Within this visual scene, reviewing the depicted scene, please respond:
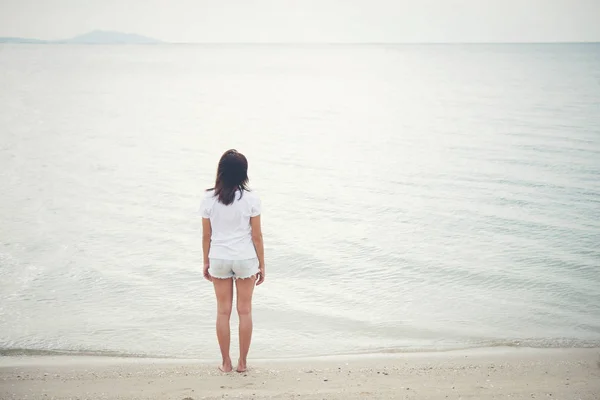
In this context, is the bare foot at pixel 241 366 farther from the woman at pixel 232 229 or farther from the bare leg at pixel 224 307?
the woman at pixel 232 229

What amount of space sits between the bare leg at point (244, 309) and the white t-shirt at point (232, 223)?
0.27 metres

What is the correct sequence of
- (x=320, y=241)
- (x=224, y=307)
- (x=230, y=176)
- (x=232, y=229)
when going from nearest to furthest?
(x=230, y=176)
(x=232, y=229)
(x=224, y=307)
(x=320, y=241)

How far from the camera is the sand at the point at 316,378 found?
17.6 ft

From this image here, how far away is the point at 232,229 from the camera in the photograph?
5406 millimetres

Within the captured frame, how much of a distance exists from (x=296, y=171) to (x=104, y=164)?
20.0 ft

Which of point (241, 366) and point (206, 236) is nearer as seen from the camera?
point (206, 236)

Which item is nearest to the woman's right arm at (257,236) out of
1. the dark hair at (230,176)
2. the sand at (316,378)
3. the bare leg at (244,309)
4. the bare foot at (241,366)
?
the bare leg at (244,309)

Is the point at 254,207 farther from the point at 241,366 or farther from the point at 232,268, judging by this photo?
the point at 241,366

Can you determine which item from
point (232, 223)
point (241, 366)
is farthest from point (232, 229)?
Answer: point (241, 366)

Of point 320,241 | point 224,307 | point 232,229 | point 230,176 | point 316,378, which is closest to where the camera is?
point 230,176

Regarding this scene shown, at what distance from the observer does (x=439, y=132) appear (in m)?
30.3

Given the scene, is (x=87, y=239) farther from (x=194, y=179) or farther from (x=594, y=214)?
(x=594, y=214)

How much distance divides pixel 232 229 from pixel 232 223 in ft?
0.17

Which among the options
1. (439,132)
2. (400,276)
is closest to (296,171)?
(400,276)
